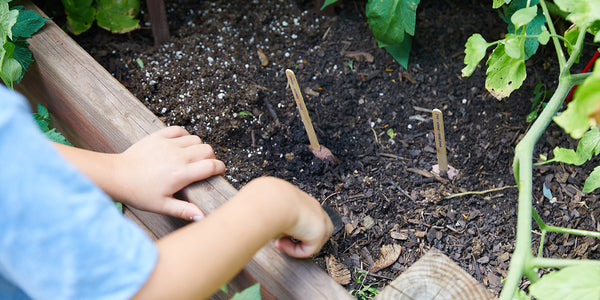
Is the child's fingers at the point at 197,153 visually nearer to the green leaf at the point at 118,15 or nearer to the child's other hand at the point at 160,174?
the child's other hand at the point at 160,174

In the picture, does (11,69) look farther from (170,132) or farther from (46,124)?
(170,132)

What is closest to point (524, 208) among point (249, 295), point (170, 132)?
point (249, 295)

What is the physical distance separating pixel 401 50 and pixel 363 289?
826 millimetres

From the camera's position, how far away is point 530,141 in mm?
949

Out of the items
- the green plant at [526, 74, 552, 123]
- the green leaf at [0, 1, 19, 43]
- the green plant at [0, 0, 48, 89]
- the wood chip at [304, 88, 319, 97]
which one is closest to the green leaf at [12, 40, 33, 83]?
the green plant at [0, 0, 48, 89]

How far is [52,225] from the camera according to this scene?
0.62 metres

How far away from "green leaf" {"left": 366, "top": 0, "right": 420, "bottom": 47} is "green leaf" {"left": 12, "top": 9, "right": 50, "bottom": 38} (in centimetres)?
96

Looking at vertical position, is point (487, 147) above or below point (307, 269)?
below

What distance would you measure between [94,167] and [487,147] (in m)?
1.18

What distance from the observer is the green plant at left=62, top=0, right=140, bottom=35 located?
168 cm

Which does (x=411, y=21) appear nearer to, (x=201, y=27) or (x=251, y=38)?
(x=251, y=38)

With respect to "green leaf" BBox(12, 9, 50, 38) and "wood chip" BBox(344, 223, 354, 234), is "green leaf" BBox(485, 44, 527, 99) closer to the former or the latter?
"wood chip" BBox(344, 223, 354, 234)

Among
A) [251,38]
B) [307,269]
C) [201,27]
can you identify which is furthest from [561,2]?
[201,27]

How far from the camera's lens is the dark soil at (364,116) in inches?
55.9
